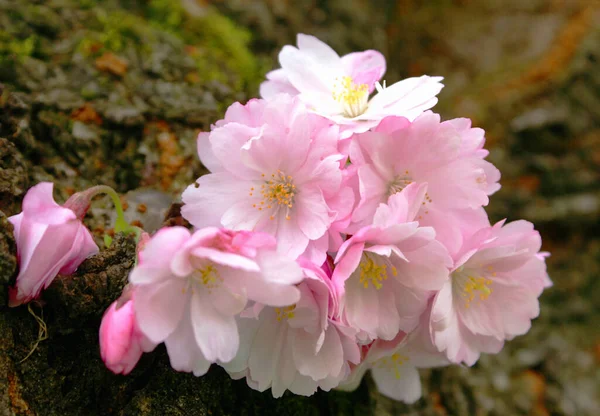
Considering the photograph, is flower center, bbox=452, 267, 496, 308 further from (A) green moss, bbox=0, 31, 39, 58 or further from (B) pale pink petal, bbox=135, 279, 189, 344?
(A) green moss, bbox=0, 31, 39, 58

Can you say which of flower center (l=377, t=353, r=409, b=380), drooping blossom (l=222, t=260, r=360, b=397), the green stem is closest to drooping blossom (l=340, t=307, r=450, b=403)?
flower center (l=377, t=353, r=409, b=380)

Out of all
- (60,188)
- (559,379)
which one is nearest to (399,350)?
(60,188)

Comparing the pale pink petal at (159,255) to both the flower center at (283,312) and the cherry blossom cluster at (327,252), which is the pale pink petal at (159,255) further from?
the flower center at (283,312)

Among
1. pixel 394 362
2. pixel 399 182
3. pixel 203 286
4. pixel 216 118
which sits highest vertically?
pixel 399 182

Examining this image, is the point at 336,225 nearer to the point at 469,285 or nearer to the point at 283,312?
the point at 283,312

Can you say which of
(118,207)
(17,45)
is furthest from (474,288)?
(17,45)

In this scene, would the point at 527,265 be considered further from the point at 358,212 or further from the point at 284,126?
the point at 284,126

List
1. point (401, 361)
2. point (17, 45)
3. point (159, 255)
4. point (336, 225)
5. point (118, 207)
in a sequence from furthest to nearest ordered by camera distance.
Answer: point (17, 45) → point (401, 361) → point (118, 207) → point (336, 225) → point (159, 255)
